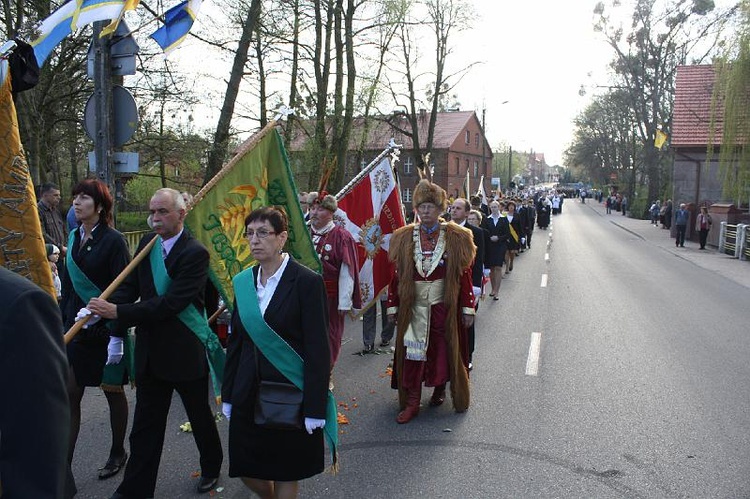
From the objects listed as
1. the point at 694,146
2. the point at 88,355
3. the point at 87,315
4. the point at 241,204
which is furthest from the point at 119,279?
the point at 694,146

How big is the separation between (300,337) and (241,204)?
192 centimetres

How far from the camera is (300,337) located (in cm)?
313

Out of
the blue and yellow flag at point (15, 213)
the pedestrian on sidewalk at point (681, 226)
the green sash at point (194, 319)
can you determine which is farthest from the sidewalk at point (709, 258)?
the blue and yellow flag at point (15, 213)

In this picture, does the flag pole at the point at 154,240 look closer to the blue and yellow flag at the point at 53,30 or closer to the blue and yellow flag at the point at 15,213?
the blue and yellow flag at the point at 15,213

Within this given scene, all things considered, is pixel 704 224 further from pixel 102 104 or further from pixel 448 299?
pixel 102 104

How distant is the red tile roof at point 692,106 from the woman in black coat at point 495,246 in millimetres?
22360

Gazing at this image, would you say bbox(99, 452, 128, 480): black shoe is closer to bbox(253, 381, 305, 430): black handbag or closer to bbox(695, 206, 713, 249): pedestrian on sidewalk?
bbox(253, 381, 305, 430): black handbag

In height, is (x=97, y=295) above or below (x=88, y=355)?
above

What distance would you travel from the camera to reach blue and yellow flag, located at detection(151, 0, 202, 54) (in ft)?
17.7

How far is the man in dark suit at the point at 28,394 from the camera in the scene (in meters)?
1.27

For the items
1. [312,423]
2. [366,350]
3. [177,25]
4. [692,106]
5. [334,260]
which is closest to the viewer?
[312,423]

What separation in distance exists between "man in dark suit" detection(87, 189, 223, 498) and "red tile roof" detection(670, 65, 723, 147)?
3183 cm

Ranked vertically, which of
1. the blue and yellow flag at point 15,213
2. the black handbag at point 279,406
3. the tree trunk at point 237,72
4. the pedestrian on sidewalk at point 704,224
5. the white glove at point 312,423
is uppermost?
the tree trunk at point 237,72

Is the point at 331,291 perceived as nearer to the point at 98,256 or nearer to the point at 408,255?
the point at 408,255
